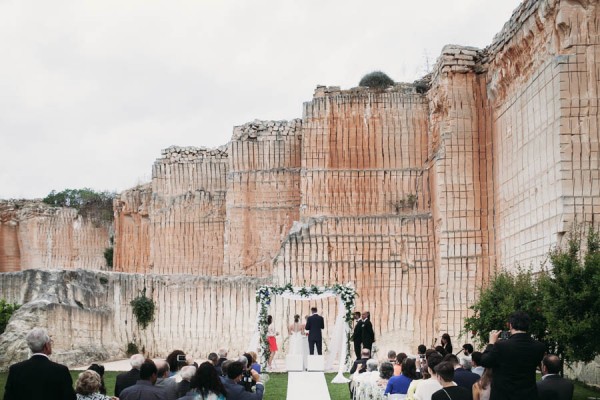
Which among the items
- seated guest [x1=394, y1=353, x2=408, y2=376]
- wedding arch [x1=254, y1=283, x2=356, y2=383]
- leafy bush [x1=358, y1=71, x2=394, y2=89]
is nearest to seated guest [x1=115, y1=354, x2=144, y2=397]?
seated guest [x1=394, y1=353, x2=408, y2=376]

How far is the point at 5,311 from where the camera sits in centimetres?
2697

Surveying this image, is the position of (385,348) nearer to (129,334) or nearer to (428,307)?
(428,307)

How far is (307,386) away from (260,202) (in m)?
18.3

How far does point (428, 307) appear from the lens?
29.2 meters

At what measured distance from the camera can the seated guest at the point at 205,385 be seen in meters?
9.05

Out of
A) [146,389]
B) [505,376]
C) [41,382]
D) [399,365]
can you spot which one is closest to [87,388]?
[146,389]

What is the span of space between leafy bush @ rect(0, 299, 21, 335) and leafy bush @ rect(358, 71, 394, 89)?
15.9 meters

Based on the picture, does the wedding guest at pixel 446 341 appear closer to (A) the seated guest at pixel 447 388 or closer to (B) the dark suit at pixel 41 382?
(A) the seated guest at pixel 447 388

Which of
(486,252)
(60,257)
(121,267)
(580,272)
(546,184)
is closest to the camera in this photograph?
(580,272)

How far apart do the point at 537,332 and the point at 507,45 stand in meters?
10.7

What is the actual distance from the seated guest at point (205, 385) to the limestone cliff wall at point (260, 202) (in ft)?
90.9

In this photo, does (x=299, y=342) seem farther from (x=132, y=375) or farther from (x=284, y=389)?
(x=132, y=375)

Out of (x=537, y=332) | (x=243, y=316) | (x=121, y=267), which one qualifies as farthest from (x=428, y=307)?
(x=121, y=267)

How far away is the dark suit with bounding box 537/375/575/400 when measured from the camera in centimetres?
974
